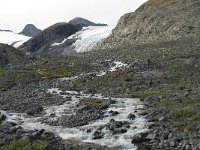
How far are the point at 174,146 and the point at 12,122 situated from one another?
1663 centimetres

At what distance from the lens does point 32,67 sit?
315ft

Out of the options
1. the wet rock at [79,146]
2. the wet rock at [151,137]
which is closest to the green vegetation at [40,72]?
the wet rock at [79,146]

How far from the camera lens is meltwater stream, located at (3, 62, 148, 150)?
121ft

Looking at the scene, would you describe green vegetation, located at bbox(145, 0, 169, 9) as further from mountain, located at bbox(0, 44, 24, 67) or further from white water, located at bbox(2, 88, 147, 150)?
white water, located at bbox(2, 88, 147, 150)

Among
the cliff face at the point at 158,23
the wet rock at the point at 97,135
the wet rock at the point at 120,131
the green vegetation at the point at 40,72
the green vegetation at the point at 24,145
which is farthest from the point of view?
the cliff face at the point at 158,23

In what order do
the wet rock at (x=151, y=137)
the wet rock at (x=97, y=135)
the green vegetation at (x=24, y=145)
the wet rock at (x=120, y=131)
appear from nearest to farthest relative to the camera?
the green vegetation at (x=24, y=145) < the wet rock at (x=151, y=137) < the wet rock at (x=97, y=135) < the wet rock at (x=120, y=131)

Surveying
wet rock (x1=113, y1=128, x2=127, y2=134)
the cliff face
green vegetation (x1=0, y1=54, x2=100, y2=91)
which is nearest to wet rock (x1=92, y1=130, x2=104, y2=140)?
wet rock (x1=113, y1=128, x2=127, y2=134)

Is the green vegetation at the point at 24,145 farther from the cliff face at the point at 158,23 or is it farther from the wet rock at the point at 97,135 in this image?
the cliff face at the point at 158,23

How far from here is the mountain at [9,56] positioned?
110 metres

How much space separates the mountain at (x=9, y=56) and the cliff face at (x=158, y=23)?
3888cm

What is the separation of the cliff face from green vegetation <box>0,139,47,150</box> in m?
92.8

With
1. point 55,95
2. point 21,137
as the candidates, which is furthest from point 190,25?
point 21,137

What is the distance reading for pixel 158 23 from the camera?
500ft

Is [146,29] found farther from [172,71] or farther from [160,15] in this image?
[172,71]
